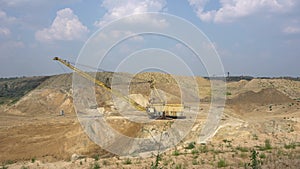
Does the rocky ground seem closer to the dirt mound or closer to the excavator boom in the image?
the dirt mound

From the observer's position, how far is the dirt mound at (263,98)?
54.1 meters

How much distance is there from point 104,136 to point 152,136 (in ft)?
19.4

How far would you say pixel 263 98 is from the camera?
55.0m

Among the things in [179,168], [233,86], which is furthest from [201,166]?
[233,86]

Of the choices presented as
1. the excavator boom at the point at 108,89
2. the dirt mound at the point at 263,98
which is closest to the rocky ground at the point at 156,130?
the dirt mound at the point at 263,98

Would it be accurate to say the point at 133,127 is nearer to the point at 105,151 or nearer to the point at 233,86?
the point at 105,151

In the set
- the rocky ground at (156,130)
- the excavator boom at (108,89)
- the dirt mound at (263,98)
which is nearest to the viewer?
the rocky ground at (156,130)

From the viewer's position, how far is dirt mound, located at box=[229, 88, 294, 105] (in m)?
54.1

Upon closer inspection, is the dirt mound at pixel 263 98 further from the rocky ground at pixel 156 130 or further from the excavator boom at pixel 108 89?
the excavator boom at pixel 108 89

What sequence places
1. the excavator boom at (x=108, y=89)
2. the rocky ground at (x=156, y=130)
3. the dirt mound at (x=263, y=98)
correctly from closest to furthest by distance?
the rocky ground at (x=156, y=130), the excavator boom at (x=108, y=89), the dirt mound at (x=263, y=98)

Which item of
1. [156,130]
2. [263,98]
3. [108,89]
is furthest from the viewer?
[263,98]

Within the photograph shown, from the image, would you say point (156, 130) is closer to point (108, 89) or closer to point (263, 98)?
point (108, 89)

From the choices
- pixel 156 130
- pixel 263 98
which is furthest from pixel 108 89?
pixel 263 98

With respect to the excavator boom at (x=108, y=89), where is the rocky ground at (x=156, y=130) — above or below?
below
